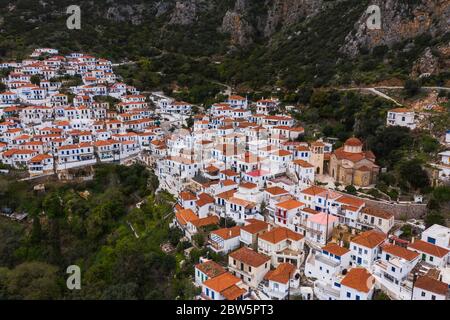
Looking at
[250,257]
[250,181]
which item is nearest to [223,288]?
[250,257]

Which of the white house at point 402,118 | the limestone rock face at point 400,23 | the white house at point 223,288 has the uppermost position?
the limestone rock face at point 400,23

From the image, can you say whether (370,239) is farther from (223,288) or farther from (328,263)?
(223,288)

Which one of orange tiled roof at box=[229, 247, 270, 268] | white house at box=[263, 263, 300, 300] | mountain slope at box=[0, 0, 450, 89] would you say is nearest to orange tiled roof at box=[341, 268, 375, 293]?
white house at box=[263, 263, 300, 300]

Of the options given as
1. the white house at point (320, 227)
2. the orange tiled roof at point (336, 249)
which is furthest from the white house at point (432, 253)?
the white house at point (320, 227)

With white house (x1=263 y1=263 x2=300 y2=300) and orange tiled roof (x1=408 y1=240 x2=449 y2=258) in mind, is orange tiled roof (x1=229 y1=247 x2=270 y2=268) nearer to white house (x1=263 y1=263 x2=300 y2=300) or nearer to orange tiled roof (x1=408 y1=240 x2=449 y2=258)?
white house (x1=263 y1=263 x2=300 y2=300)

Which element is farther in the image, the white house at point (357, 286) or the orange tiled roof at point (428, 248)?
the orange tiled roof at point (428, 248)

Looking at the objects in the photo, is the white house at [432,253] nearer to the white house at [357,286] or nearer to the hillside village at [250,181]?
the hillside village at [250,181]

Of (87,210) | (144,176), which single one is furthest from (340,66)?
(87,210)

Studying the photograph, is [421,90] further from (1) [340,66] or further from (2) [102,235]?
(2) [102,235]
